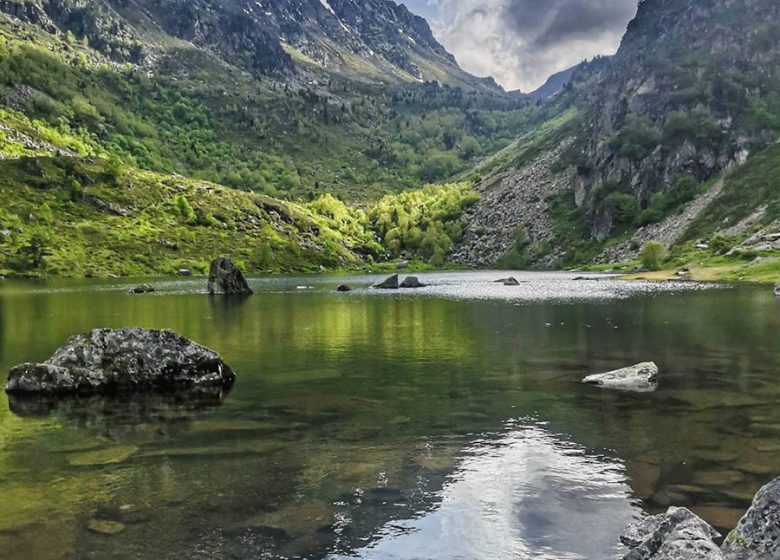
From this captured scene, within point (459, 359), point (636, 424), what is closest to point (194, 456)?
point (636, 424)

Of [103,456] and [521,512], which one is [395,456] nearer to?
[521,512]

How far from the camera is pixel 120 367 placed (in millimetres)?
29469

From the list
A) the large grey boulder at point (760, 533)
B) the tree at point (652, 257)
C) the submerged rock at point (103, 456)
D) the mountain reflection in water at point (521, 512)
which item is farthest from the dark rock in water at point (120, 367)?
the tree at point (652, 257)

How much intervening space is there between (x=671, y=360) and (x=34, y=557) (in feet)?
108

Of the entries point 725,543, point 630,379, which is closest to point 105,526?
point 725,543

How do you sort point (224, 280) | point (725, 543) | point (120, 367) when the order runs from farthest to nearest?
1. point (224, 280)
2. point (120, 367)
3. point (725, 543)

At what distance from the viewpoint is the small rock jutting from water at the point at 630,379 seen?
93.1 feet

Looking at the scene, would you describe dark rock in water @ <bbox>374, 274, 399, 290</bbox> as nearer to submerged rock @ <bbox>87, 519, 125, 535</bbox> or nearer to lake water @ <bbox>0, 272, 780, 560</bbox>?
lake water @ <bbox>0, 272, 780, 560</bbox>

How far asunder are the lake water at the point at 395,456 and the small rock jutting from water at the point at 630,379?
76 cm

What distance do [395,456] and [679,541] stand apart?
9.72 m

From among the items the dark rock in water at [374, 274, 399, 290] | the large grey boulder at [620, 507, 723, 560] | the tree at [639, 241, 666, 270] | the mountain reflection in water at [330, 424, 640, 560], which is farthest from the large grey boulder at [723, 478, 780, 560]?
the tree at [639, 241, 666, 270]

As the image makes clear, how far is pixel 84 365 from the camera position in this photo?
1158 inches

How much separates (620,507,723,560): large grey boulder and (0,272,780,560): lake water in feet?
5.98

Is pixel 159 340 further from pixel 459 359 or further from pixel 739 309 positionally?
pixel 739 309
